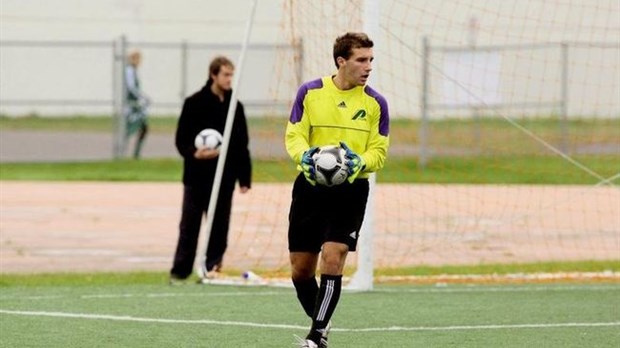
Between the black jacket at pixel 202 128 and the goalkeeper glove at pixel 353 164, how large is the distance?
5.32 m

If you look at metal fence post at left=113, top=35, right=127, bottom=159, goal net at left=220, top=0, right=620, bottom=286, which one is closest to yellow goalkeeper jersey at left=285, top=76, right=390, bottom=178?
goal net at left=220, top=0, right=620, bottom=286

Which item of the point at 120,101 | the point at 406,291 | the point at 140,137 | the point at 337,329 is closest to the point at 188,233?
the point at 406,291

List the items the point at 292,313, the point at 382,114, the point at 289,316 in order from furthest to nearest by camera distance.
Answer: the point at 292,313 < the point at 289,316 < the point at 382,114

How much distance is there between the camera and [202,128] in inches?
599

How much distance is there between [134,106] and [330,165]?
21790 millimetres

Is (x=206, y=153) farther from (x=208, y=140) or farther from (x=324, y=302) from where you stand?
(x=324, y=302)

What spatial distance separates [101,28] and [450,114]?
9481 millimetres

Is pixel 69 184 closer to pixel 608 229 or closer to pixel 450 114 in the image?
pixel 608 229

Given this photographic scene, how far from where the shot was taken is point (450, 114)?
37.5m

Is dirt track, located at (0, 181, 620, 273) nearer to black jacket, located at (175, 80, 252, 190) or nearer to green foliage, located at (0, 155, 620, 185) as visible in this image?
green foliage, located at (0, 155, 620, 185)

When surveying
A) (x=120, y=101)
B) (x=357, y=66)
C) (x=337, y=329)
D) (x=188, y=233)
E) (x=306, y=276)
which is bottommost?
(x=120, y=101)

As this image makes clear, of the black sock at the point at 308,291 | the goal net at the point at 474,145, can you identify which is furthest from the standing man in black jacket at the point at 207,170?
the black sock at the point at 308,291

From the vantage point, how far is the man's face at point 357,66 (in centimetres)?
1015

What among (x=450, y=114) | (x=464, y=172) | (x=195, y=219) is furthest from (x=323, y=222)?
(x=450, y=114)
